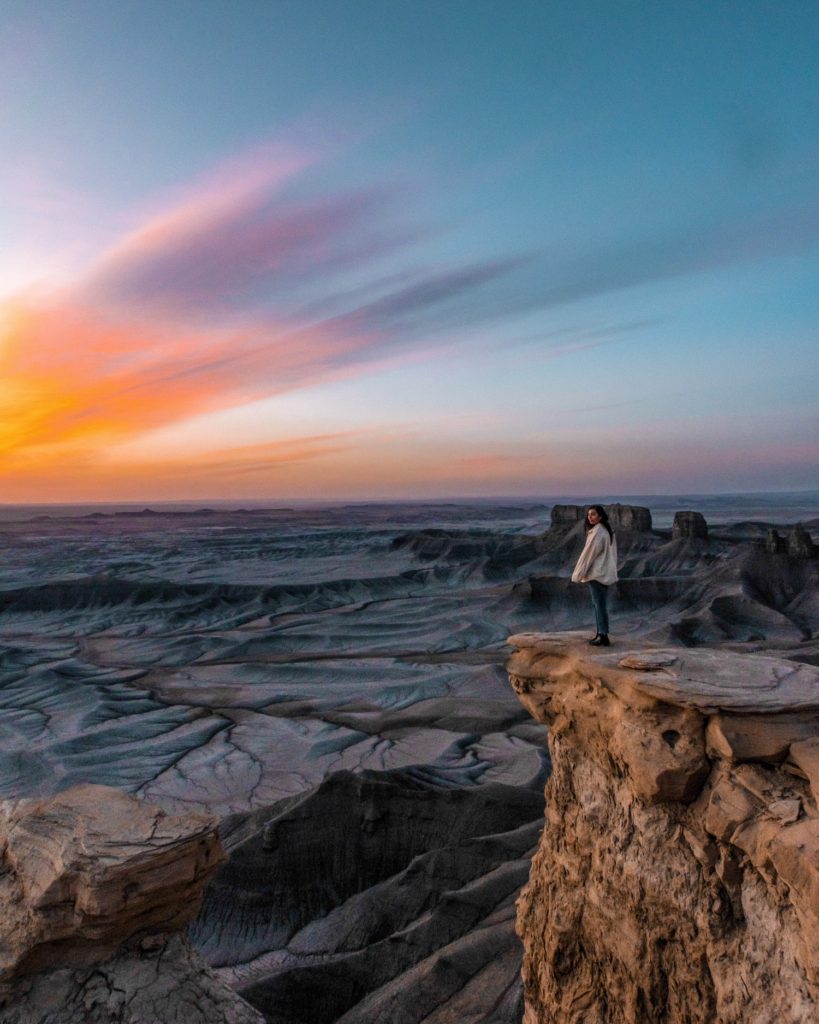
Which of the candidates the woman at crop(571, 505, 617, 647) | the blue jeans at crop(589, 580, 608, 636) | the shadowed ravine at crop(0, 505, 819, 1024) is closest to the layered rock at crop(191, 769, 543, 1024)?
the shadowed ravine at crop(0, 505, 819, 1024)

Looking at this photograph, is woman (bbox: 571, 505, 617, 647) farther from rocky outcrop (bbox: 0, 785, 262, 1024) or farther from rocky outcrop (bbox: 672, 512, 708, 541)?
rocky outcrop (bbox: 672, 512, 708, 541)

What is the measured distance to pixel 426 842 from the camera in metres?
12.1

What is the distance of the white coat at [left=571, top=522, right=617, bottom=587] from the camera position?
284 inches

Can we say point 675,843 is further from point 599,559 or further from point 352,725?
point 352,725

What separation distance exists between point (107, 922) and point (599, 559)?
5.18 metres

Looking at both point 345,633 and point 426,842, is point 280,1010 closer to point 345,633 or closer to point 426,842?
point 426,842

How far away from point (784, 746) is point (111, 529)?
134270mm

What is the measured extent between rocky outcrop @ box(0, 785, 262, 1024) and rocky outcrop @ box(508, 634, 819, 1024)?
8.71ft

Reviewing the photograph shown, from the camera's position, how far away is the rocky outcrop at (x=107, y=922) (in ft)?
16.5

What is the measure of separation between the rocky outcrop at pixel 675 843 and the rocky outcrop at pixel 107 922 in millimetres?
2653

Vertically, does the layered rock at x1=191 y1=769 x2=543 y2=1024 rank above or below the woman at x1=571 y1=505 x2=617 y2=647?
below

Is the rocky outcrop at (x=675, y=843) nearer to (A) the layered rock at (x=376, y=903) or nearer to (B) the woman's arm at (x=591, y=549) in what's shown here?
(B) the woman's arm at (x=591, y=549)

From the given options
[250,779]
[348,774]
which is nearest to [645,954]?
[348,774]

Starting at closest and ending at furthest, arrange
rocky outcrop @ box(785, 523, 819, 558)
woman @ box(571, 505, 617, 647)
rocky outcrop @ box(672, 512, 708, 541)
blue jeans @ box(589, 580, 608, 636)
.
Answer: blue jeans @ box(589, 580, 608, 636), woman @ box(571, 505, 617, 647), rocky outcrop @ box(785, 523, 819, 558), rocky outcrop @ box(672, 512, 708, 541)
